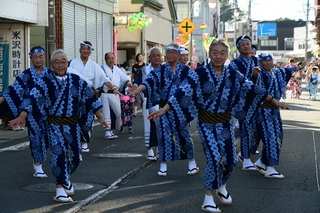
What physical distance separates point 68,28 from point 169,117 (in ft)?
38.0

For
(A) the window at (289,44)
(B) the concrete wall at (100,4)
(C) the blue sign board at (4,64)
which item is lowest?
(C) the blue sign board at (4,64)

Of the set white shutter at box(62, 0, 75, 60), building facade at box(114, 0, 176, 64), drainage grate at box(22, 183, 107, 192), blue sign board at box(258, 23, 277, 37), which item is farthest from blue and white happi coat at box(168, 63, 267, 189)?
blue sign board at box(258, 23, 277, 37)

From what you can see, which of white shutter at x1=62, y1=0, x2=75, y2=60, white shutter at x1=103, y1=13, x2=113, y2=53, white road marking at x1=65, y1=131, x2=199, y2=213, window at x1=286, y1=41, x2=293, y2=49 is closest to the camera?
white road marking at x1=65, y1=131, x2=199, y2=213

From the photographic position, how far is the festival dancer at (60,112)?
5688mm

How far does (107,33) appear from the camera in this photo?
2228cm

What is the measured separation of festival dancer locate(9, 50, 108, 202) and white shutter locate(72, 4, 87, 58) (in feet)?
43.1

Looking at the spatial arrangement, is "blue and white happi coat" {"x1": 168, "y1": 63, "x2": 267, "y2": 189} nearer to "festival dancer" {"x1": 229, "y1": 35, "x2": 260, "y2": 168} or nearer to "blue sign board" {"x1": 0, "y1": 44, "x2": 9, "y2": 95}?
"festival dancer" {"x1": 229, "y1": 35, "x2": 260, "y2": 168}

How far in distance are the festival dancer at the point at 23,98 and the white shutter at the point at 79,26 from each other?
11.6 m

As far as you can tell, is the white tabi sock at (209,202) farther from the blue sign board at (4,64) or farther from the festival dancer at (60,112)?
the blue sign board at (4,64)

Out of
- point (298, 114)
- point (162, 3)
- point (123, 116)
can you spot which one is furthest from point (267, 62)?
point (162, 3)

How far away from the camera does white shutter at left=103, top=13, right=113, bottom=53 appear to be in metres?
21.9

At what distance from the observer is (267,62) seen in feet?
23.7

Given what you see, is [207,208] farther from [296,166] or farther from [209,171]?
[296,166]

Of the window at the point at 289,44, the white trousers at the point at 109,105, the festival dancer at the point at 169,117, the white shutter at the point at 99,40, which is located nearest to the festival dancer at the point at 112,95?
the white trousers at the point at 109,105
